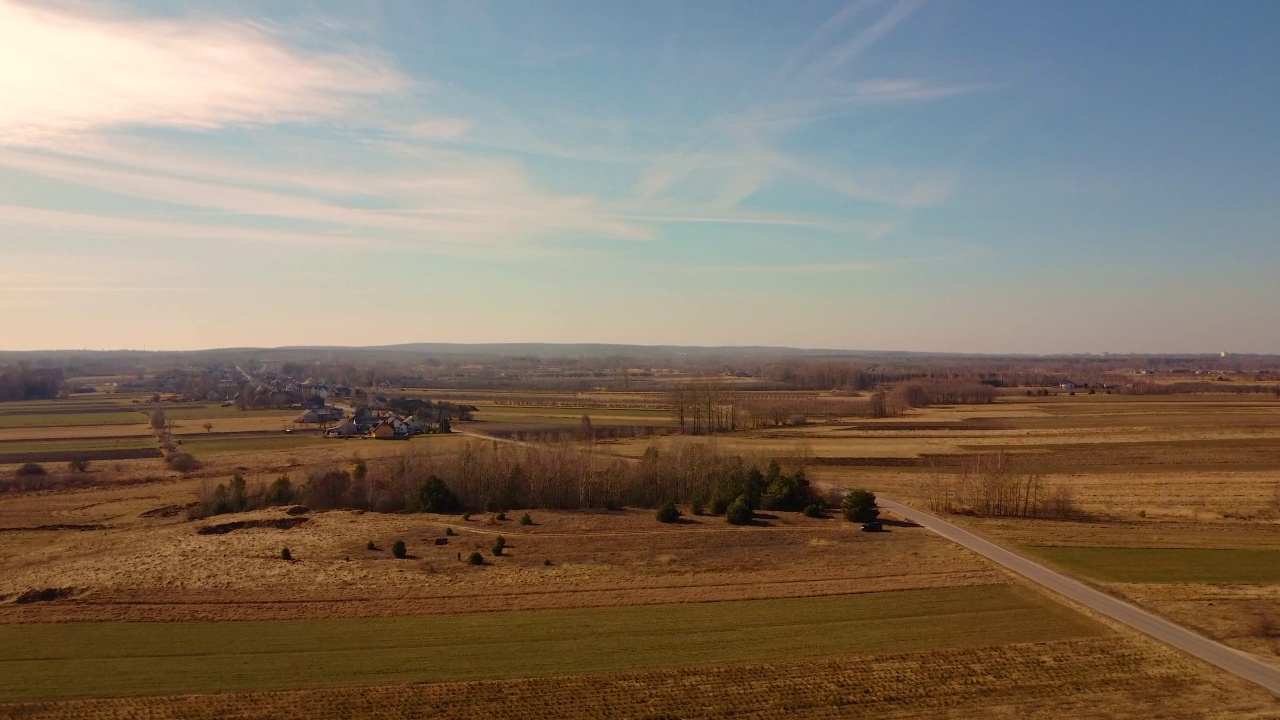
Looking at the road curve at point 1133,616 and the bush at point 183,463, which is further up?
the road curve at point 1133,616

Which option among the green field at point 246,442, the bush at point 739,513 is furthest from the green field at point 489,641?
the green field at point 246,442

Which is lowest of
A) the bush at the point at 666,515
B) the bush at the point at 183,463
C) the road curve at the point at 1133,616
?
the bush at the point at 183,463

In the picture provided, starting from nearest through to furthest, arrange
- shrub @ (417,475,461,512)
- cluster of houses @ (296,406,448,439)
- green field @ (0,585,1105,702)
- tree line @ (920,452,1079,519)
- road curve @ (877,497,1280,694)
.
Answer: green field @ (0,585,1105,702)
road curve @ (877,497,1280,694)
tree line @ (920,452,1079,519)
shrub @ (417,475,461,512)
cluster of houses @ (296,406,448,439)

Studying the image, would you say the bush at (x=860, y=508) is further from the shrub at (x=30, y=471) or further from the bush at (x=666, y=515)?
the shrub at (x=30, y=471)

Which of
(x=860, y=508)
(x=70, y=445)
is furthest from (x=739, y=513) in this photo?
(x=70, y=445)

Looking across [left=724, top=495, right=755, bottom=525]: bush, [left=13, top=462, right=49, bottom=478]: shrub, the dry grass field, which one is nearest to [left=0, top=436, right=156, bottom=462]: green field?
[left=13, top=462, right=49, bottom=478]: shrub

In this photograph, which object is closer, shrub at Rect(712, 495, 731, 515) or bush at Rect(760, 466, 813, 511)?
shrub at Rect(712, 495, 731, 515)

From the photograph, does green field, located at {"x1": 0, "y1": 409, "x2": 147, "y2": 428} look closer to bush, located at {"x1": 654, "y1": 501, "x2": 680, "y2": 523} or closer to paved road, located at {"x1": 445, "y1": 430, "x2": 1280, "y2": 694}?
bush, located at {"x1": 654, "y1": 501, "x2": 680, "y2": 523}

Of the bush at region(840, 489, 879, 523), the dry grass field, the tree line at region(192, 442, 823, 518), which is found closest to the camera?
the dry grass field

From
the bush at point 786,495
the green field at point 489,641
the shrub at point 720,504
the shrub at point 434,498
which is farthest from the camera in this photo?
the shrub at point 434,498
